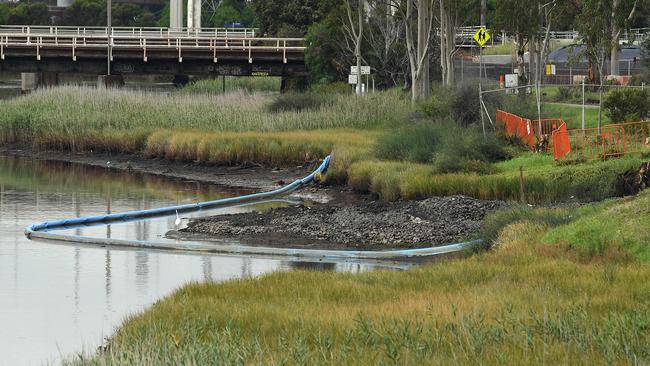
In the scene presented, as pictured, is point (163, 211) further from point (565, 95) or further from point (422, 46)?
point (565, 95)

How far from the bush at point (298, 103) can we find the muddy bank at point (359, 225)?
24.4 m

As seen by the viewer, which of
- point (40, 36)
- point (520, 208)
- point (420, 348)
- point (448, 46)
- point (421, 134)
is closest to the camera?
point (420, 348)

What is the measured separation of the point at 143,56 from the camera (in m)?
80.9

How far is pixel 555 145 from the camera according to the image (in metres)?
31.1

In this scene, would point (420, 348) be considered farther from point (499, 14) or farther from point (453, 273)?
point (499, 14)

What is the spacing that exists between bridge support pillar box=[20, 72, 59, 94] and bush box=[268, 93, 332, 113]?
3841 cm

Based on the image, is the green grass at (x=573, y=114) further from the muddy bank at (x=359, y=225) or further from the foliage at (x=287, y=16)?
the foliage at (x=287, y=16)

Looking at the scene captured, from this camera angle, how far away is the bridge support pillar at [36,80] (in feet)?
302

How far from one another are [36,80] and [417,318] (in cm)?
8840

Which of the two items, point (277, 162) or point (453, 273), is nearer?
point (453, 273)

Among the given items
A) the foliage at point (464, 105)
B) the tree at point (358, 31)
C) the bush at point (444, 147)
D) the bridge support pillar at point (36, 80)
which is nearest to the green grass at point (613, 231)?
the bush at point (444, 147)

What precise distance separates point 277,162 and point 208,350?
31494 millimetres

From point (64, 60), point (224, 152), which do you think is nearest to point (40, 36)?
point (64, 60)

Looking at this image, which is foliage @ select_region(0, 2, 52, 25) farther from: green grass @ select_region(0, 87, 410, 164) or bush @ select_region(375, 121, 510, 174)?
bush @ select_region(375, 121, 510, 174)
